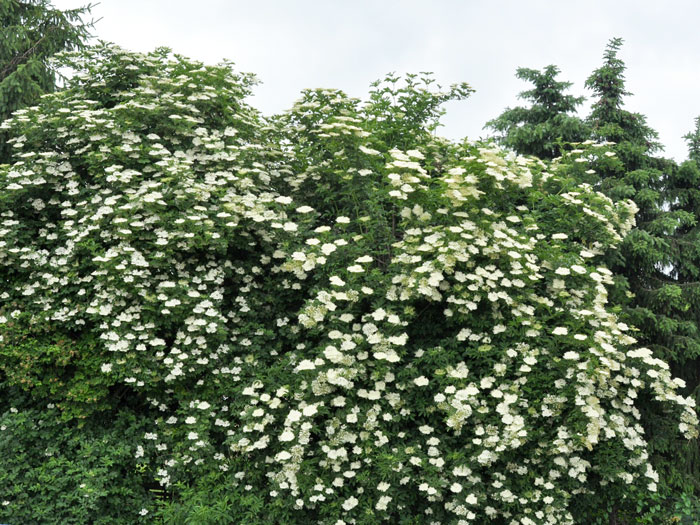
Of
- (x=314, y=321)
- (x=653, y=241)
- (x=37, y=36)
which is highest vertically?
(x=37, y=36)

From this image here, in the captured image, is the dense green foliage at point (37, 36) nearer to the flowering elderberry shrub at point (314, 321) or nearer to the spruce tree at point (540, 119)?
the flowering elderberry shrub at point (314, 321)

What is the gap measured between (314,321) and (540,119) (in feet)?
24.7

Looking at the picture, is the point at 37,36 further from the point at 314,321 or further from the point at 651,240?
the point at 651,240

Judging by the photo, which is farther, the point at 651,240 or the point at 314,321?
the point at 651,240

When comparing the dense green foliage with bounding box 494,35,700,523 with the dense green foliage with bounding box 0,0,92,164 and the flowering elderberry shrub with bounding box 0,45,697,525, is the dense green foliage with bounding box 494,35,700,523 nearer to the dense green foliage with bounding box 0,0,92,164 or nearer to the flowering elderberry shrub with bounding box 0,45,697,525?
the flowering elderberry shrub with bounding box 0,45,697,525

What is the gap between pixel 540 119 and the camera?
33.2 feet

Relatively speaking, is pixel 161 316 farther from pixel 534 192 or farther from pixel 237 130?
pixel 534 192

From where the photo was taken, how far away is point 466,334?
438cm

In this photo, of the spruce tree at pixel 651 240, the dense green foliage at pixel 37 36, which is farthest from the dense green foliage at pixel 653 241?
the dense green foliage at pixel 37 36

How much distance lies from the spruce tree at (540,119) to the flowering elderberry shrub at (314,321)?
4085 mm

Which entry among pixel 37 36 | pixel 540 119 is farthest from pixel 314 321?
pixel 37 36

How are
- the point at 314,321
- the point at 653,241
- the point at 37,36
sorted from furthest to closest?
1. the point at 37,36
2. the point at 653,241
3. the point at 314,321

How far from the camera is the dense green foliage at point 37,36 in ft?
32.1

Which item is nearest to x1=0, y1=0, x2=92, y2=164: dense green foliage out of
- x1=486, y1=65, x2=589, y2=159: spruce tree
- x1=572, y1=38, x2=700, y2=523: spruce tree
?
x1=486, y1=65, x2=589, y2=159: spruce tree
